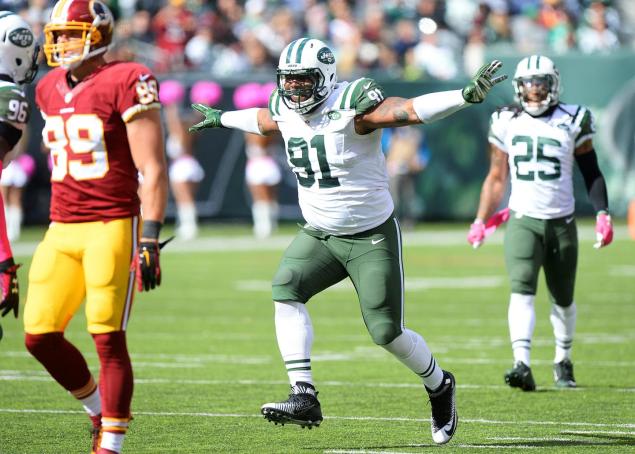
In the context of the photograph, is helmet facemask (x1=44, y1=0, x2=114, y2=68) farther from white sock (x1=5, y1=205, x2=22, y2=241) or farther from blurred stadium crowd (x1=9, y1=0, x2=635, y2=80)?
blurred stadium crowd (x1=9, y1=0, x2=635, y2=80)

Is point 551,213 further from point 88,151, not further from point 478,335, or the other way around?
point 88,151

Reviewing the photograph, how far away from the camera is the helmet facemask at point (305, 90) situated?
6.02 meters

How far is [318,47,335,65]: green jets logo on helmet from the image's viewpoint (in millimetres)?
6082

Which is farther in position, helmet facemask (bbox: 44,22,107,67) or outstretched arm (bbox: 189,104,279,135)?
outstretched arm (bbox: 189,104,279,135)

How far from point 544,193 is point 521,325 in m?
0.81

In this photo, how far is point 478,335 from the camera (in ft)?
33.5

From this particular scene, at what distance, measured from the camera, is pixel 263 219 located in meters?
19.4

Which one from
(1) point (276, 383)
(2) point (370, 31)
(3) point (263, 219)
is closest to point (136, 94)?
(1) point (276, 383)

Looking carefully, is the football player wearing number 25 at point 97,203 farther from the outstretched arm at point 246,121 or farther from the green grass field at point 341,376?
the outstretched arm at point 246,121

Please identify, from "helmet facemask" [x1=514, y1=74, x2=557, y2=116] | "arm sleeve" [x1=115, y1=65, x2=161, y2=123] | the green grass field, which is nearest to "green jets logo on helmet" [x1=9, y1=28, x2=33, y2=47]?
"arm sleeve" [x1=115, y1=65, x2=161, y2=123]

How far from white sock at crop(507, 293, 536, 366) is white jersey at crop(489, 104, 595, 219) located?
52 cm

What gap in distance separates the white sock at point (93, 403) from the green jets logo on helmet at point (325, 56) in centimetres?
174

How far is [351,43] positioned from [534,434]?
15.5m

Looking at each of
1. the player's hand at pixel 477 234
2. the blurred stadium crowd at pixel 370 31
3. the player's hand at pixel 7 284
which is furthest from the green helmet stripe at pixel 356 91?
the blurred stadium crowd at pixel 370 31
